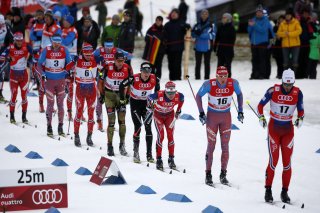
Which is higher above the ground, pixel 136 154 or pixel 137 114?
pixel 137 114

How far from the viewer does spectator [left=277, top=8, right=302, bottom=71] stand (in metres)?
23.7

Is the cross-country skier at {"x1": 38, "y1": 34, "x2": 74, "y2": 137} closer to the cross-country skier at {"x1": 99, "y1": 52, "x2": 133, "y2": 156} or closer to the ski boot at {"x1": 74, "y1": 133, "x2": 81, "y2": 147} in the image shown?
the ski boot at {"x1": 74, "y1": 133, "x2": 81, "y2": 147}

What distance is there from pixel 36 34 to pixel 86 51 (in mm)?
5521

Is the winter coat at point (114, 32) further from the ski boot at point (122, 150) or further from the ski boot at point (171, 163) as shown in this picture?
the ski boot at point (171, 163)

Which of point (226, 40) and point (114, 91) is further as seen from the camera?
point (226, 40)

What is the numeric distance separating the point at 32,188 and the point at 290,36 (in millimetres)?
13837

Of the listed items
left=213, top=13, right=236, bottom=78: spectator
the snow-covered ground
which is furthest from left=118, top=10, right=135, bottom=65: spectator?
left=213, top=13, right=236, bottom=78: spectator

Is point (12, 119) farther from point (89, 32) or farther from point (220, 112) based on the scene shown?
point (220, 112)

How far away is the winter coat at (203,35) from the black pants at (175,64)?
2.23ft

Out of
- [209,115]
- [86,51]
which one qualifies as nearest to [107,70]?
[86,51]

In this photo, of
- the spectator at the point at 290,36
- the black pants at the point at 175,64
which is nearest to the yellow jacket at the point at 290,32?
the spectator at the point at 290,36

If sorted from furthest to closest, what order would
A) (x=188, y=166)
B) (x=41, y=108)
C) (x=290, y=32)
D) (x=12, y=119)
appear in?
1. (x=290, y=32)
2. (x=41, y=108)
3. (x=12, y=119)
4. (x=188, y=166)

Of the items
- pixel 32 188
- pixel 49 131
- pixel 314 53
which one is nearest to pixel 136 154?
pixel 49 131

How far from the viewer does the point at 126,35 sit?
22.7m
